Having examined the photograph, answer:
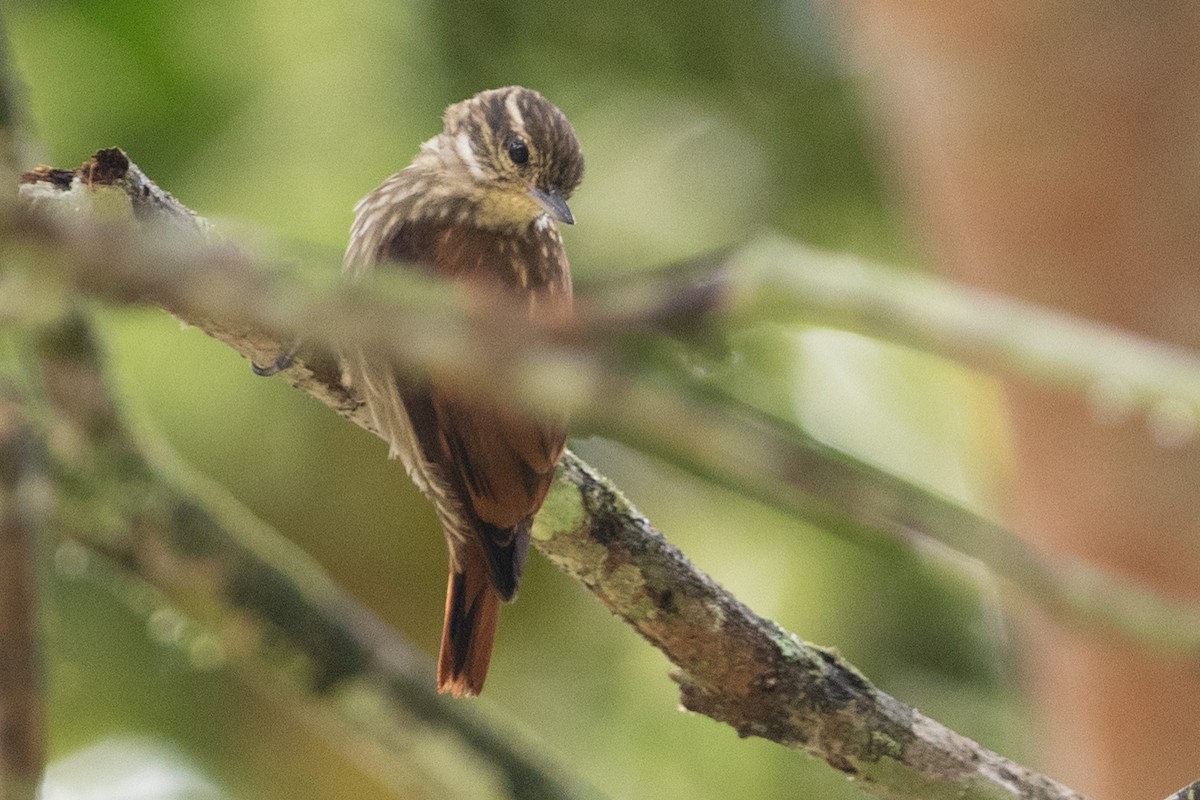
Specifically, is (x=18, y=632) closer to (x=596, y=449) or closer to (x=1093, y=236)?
(x=596, y=449)

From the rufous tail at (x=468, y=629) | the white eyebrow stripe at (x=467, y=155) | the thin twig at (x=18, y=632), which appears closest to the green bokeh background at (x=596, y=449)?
the white eyebrow stripe at (x=467, y=155)

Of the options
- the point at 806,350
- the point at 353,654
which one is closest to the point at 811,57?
the point at 806,350

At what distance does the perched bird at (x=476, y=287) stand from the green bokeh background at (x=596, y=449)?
2532mm

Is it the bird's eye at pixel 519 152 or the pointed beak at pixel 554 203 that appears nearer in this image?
the pointed beak at pixel 554 203

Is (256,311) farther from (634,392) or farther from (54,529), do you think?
(54,529)

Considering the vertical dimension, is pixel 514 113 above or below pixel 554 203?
above

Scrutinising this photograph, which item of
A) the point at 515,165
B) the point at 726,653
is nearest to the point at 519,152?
the point at 515,165

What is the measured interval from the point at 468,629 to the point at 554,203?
1.00 meters

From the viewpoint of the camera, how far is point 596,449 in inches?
219

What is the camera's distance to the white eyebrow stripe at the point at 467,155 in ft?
10.9

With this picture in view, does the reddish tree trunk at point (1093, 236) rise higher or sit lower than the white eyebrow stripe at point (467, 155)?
higher

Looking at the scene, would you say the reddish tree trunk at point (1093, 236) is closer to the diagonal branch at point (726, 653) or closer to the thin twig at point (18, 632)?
the diagonal branch at point (726, 653)

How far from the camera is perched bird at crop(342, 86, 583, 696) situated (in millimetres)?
2539

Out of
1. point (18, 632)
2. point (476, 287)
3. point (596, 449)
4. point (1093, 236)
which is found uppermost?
point (1093, 236)
